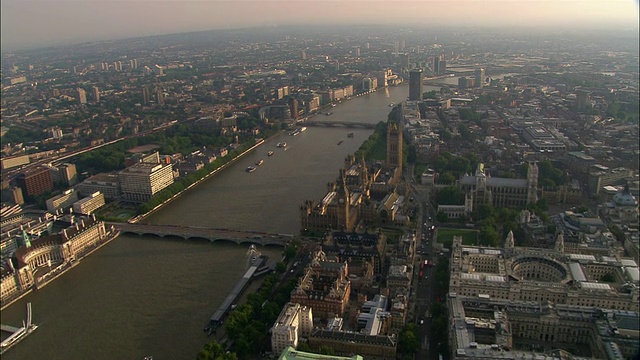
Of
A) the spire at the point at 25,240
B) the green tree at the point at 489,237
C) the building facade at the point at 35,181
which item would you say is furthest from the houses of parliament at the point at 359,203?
the building facade at the point at 35,181

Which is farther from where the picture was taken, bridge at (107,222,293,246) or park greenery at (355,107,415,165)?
park greenery at (355,107,415,165)

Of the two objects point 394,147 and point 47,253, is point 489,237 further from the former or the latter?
point 47,253

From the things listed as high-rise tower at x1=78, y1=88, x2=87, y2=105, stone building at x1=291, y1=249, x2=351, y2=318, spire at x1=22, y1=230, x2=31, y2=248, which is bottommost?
stone building at x1=291, y1=249, x2=351, y2=318

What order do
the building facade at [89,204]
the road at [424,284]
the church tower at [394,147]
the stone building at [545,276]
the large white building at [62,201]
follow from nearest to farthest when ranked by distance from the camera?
the road at [424,284], the stone building at [545,276], the building facade at [89,204], the large white building at [62,201], the church tower at [394,147]

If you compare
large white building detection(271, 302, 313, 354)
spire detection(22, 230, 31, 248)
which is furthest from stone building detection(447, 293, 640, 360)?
spire detection(22, 230, 31, 248)

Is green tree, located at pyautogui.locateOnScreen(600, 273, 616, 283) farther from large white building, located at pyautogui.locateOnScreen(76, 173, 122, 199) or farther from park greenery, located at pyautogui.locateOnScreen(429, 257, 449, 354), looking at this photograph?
large white building, located at pyautogui.locateOnScreen(76, 173, 122, 199)

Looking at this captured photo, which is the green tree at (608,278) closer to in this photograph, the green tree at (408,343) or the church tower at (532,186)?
the green tree at (408,343)

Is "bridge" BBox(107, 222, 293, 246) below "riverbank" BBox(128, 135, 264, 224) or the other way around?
the other way around
